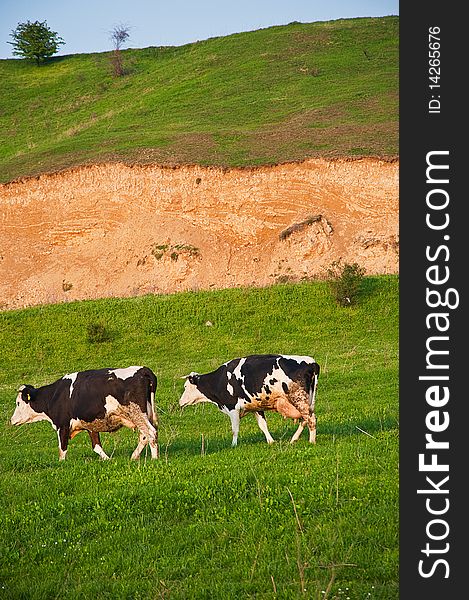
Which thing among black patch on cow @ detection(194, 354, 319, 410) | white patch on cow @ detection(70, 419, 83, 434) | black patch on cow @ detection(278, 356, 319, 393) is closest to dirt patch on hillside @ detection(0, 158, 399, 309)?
black patch on cow @ detection(194, 354, 319, 410)

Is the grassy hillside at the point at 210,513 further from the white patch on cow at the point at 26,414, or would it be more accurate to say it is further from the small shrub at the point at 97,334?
the small shrub at the point at 97,334

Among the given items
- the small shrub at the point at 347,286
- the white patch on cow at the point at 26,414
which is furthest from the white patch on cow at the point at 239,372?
the small shrub at the point at 347,286

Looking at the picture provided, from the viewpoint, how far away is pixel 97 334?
3744 centimetres

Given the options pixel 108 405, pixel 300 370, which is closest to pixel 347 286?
pixel 300 370

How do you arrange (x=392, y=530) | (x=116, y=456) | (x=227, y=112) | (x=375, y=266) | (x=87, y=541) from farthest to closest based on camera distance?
1. (x=227, y=112)
2. (x=375, y=266)
3. (x=116, y=456)
4. (x=87, y=541)
5. (x=392, y=530)

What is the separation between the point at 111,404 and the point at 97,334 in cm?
2358

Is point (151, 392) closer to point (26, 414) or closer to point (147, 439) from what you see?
point (147, 439)

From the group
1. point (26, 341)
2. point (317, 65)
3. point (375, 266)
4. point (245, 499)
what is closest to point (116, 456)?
point (245, 499)

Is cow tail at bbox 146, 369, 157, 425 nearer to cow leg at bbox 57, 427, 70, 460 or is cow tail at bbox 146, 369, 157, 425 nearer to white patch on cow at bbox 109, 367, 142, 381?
white patch on cow at bbox 109, 367, 142, 381

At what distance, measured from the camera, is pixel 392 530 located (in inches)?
313

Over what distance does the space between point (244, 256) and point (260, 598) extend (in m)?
45.1

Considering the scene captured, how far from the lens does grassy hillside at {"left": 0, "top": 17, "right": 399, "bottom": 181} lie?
57.8 m

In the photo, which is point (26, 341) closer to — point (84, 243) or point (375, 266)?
point (84, 243)

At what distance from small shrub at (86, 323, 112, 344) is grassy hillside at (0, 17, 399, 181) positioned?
70.5 feet
